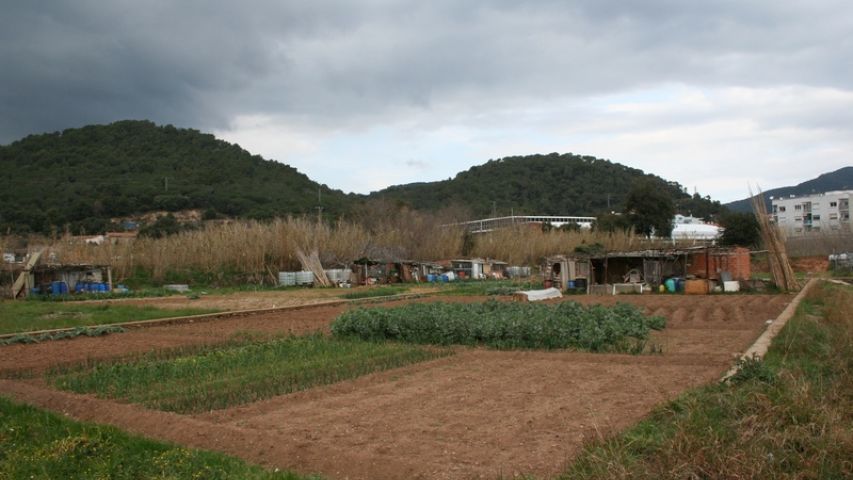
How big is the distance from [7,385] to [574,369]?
26.6 ft

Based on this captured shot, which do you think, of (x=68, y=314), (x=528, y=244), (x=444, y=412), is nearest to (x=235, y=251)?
(x=68, y=314)

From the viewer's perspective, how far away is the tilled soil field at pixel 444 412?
5.93 metres

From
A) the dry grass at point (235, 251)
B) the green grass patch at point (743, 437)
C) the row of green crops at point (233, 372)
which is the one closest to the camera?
the green grass patch at point (743, 437)

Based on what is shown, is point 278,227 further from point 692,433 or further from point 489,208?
point 489,208

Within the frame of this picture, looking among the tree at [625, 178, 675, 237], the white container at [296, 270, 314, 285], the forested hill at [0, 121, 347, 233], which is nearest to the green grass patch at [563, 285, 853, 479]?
the white container at [296, 270, 314, 285]

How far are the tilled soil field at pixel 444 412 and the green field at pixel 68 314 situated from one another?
574 centimetres

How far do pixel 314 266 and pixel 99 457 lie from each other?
35012mm

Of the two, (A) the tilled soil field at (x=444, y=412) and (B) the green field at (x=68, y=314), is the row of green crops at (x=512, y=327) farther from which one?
(B) the green field at (x=68, y=314)

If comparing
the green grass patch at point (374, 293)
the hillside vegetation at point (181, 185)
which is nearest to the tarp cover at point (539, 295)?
the green grass patch at point (374, 293)

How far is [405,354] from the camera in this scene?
12.2 m

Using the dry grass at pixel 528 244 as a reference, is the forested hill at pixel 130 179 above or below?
above

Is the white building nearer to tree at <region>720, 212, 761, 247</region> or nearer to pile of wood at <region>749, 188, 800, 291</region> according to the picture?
tree at <region>720, 212, 761, 247</region>

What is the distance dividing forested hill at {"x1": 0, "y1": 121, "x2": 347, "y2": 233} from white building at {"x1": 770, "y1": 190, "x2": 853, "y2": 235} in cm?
6346

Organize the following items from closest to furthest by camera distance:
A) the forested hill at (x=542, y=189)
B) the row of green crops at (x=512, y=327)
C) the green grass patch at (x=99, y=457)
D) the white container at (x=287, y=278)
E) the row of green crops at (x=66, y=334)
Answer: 1. the green grass patch at (x=99, y=457)
2. the row of green crops at (x=512, y=327)
3. the row of green crops at (x=66, y=334)
4. the white container at (x=287, y=278)
5. the forested hill at (x=542, y=189)
